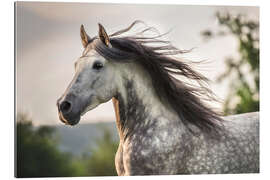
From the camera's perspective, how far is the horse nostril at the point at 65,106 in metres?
3.71

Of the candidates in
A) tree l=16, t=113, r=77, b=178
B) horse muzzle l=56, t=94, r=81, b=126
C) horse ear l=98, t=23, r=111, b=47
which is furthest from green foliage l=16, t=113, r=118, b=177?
horse ear l=98, t=23, r=111, b=47

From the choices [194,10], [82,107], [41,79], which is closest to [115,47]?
[82,107]

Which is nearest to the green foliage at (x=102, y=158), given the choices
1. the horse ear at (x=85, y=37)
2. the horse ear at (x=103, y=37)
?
the horse ear at (x=85, y=37)

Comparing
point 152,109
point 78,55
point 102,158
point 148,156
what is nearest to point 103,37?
point 152,109

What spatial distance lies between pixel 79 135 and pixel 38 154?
51 centimetres

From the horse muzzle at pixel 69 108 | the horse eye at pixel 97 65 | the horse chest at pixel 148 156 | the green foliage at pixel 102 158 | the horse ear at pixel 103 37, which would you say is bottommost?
the green foliage at pixel 102 158

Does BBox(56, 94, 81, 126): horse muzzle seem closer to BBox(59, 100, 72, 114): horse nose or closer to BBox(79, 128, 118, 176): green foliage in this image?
BBox(59, 100, 72, 114): horse nose

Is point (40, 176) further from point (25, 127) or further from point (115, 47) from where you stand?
point (115, 47)

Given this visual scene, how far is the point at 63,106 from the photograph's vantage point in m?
3.72

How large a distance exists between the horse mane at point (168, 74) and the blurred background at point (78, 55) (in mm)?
802

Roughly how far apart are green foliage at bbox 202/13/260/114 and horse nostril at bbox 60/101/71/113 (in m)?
2.26

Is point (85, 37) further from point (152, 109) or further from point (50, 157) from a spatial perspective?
point (50, 157)

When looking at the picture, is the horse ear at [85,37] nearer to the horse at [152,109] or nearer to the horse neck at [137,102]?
the horse at [152,109]

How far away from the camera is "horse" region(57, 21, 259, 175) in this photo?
3830mm
